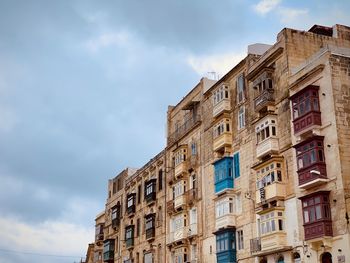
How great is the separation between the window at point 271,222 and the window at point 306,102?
6304 millimetres

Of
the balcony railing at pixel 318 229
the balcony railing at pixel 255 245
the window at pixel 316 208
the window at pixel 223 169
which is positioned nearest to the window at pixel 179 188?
the window at pixel 223 169

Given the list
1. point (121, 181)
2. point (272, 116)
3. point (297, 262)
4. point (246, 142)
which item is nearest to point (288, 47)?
point (272, 116)

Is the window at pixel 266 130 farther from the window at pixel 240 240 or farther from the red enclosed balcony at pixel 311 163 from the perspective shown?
the window at pixel 240 240

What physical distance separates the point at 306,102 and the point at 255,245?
10715 mm

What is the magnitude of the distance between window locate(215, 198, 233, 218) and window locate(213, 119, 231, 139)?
18.0 feet

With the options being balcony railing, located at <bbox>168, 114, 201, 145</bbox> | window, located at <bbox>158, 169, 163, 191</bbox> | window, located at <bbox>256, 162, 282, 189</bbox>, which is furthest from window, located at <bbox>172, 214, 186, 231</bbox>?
window, located at <bbox>256, 162, 282, 189</bbox>

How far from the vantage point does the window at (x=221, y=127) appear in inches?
1754

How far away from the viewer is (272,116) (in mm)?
38000

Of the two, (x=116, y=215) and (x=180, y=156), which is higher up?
(x=180, y=156)

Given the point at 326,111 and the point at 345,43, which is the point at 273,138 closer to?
the point at 326,111

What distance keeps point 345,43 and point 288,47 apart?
519 centimetres

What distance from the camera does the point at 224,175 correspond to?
4341 centimetres

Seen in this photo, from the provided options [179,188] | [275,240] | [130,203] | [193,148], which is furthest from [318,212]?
[130,203]

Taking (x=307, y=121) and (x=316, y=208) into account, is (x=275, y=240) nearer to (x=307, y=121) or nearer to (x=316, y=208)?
(x=316, y=208)
